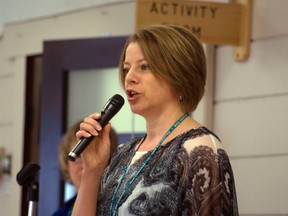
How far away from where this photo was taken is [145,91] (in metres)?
1.88

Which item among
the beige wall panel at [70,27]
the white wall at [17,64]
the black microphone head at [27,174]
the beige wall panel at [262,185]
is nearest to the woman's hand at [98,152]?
the black microphone head at [27,174]

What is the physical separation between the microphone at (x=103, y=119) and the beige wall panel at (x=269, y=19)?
1.33 metres

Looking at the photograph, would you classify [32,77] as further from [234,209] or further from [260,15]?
[234,209]

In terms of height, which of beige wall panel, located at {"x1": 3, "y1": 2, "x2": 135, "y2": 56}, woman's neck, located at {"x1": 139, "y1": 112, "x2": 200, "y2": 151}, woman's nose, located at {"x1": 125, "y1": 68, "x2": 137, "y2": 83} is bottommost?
woman's neck, located at {"x1": 139, "y1": 112, "x2": 200, "y2": 151}

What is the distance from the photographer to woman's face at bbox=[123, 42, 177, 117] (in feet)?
6.16

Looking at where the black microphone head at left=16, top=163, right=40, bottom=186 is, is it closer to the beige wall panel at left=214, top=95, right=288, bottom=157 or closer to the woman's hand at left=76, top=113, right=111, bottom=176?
the woman's hand at left=76, top=113, right=111, bottom=176

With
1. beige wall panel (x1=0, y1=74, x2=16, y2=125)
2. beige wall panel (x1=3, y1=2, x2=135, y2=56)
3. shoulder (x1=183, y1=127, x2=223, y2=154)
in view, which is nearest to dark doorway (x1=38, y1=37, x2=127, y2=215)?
beige wall panel (x1=3, y1=2, x2=135, y2=56)

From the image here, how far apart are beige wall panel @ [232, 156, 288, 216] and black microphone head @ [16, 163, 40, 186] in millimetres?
1105

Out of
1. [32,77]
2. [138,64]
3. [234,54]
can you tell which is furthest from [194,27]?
[32,77]

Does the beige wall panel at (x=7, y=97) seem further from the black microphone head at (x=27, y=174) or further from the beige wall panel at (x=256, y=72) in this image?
the black microphone head at (x=27, y=174)

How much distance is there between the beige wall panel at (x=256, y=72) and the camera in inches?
122

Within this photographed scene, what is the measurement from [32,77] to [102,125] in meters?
2.79

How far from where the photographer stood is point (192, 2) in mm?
3068

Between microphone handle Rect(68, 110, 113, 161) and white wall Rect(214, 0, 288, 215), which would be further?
white wall Rect(214, 0, 288, 215)
